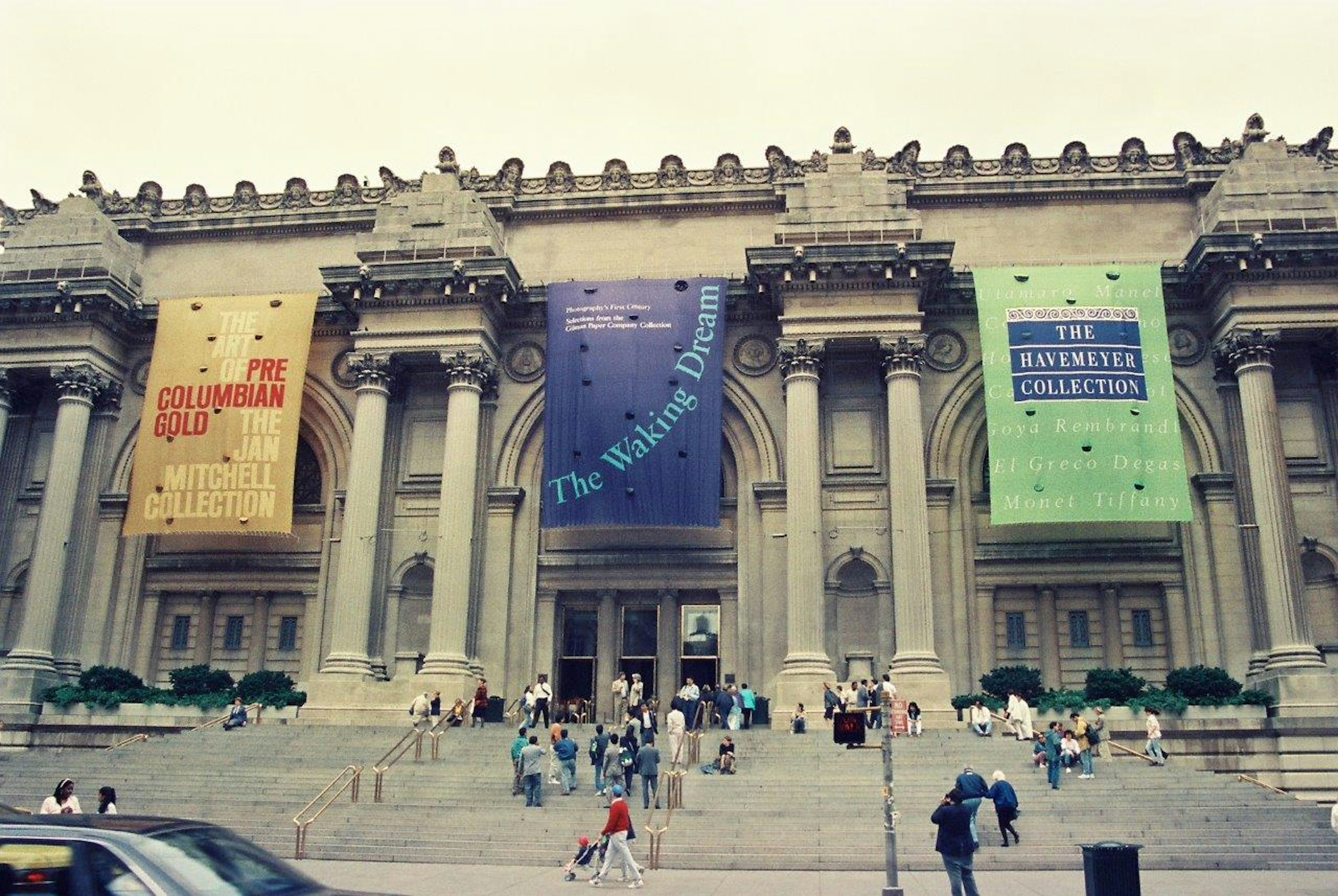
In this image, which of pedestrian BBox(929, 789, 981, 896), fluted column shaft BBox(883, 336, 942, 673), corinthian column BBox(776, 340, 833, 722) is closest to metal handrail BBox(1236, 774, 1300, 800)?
fluted column shaft BBox(883, 336, 942, 673)

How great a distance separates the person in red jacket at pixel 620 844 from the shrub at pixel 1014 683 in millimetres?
16678

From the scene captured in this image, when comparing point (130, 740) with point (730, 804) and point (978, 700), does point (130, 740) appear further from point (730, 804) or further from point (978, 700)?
point (978, 700)

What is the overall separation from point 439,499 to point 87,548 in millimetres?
11875

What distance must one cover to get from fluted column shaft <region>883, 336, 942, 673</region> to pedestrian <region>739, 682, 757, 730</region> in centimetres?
392

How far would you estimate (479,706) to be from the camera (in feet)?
104

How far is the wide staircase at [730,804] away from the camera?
20.2 meters

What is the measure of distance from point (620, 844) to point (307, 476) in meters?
25.5

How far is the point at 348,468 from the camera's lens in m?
37.5

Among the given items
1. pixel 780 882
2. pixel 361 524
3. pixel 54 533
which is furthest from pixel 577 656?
pixel 780 882

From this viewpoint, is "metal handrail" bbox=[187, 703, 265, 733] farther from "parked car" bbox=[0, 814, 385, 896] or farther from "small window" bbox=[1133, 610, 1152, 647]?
"parked car" bbox=[0, 814, 385, 896]

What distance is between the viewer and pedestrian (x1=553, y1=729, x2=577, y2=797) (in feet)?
78.0

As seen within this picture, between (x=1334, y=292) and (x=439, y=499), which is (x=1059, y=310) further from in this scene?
(x=439, y=499)

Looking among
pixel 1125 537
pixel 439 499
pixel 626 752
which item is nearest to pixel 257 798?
pixel 626 752

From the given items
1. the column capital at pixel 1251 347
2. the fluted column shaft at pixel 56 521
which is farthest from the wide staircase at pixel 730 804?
the column capital at pixel 1251 347
